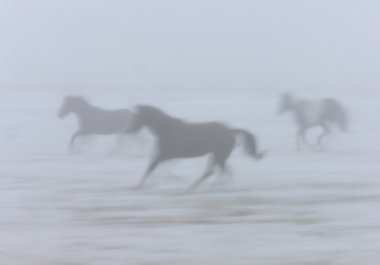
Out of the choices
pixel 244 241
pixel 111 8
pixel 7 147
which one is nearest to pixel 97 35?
pixel 111 8

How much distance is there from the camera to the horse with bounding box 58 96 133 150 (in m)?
6.31

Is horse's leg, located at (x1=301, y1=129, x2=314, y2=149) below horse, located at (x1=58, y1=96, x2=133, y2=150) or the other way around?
below

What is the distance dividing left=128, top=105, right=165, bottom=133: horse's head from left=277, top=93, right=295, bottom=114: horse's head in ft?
1.37

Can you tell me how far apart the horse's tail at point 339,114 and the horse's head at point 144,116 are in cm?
60

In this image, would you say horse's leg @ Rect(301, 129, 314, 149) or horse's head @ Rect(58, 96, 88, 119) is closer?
horse's head @ Rect(58, 96, 88, 119)

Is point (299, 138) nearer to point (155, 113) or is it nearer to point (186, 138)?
point (186, 138)

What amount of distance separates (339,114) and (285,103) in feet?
0.65

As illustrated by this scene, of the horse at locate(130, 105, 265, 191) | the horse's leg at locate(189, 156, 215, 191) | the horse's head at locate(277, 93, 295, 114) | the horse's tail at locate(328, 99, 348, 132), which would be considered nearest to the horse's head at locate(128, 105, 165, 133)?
the horse at locate(130, 105, 265, 191)

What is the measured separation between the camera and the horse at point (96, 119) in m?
6.31

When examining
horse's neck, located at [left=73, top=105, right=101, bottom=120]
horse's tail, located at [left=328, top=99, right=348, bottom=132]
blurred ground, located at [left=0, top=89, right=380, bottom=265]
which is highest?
horse's neck, located at [left=73, top=105, right=101, bottom=120]

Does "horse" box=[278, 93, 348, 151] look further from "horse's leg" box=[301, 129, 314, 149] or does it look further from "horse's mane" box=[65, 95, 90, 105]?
"horse's mane" box=[65, 95, 90, 105]

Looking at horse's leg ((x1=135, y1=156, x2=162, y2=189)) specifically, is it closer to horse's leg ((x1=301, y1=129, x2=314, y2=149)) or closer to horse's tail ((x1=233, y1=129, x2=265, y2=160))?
horse's tail ((x1=233, y1=129, x2=265, y2=160))

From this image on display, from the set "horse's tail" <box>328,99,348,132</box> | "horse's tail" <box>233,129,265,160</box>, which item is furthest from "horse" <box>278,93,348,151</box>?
"horse's tail" <box>233,129,265,160</box>

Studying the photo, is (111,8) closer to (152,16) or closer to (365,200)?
(152,16)
